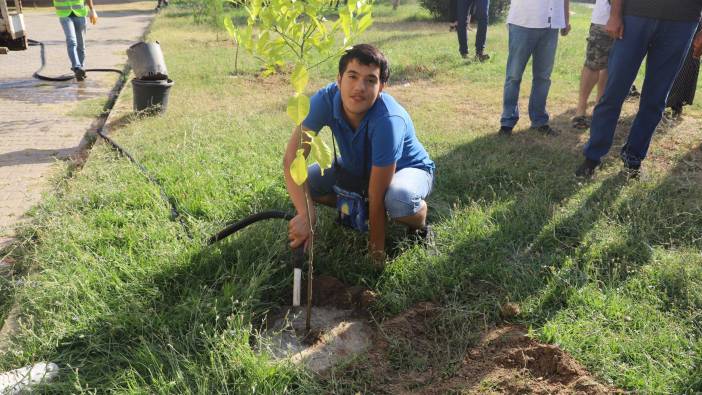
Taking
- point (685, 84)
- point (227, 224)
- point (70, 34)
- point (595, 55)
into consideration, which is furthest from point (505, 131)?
point (70, 34)

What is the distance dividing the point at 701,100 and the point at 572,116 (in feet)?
5.75

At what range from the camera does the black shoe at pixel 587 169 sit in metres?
3.90

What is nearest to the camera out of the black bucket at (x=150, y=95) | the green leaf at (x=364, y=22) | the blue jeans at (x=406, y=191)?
the green leaf at (x=364, y=22)

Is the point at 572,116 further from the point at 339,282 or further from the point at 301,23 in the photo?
the point at 301,23

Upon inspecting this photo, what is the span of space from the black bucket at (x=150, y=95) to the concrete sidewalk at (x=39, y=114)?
590mm

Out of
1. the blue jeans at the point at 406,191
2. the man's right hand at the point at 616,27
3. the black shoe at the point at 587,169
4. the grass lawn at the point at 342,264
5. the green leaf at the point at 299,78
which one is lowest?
the grass lawn at the point at 342,264

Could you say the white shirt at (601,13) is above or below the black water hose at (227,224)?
above

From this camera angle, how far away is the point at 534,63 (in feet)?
15.8

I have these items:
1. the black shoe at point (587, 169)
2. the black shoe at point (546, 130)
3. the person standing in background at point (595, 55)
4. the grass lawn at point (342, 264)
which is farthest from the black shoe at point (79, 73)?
the black shoe at point (587, 169)

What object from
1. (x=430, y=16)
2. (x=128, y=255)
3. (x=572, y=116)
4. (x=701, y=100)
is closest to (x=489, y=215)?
(x=128, y=255)

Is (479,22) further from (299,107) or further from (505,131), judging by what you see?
(299,107)

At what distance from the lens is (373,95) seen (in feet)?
8.44

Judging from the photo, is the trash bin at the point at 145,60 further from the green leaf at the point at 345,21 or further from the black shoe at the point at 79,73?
the green leaf at the point at 345,21

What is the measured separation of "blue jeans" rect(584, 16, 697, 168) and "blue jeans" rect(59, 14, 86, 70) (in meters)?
6.44
